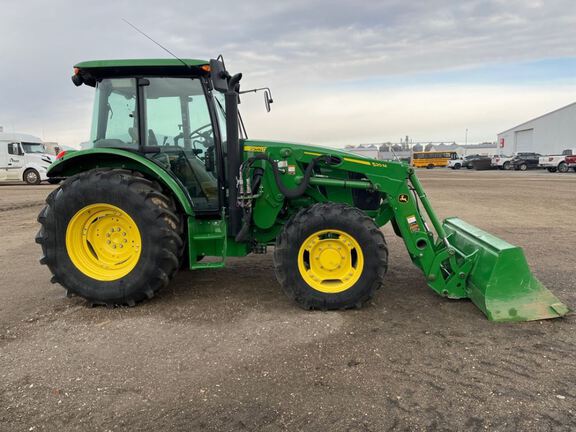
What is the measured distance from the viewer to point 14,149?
20.2 m

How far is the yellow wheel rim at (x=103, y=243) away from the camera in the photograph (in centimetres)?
409

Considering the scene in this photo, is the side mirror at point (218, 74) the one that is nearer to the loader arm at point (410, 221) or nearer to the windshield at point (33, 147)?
the loader arm at point (410, 221)

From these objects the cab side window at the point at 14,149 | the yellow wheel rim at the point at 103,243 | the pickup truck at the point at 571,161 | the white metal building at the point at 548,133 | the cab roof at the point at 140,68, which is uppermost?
the white metal building at the point at 548,133

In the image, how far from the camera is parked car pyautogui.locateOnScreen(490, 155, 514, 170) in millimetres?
39812

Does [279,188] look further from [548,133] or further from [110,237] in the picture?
[548,133]

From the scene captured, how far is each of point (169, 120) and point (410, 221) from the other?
2702 millimetres

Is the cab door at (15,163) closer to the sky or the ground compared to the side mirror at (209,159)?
closer to the sky

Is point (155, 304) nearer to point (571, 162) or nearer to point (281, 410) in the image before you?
point (281, 410)

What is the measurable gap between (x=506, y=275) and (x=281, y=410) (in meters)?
2.38

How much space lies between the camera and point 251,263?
5.80 meters

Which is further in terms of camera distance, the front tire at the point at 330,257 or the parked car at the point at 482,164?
the parked car at the point at 482,164

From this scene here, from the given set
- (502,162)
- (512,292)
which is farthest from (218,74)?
(502,162)

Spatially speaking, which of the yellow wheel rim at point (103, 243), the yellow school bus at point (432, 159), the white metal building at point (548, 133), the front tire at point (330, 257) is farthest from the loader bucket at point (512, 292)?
the yellow school bus at point (432, 159)

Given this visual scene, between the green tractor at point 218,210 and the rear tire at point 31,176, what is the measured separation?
1926 cm
